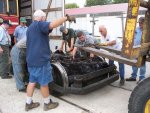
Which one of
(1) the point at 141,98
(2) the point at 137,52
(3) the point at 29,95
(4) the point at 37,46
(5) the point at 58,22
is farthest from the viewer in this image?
(3) the point at 29,95

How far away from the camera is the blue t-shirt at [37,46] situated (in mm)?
4609

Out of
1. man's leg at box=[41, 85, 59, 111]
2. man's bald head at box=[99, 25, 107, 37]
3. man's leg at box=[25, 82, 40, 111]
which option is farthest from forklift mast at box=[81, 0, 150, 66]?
man's bald head at box=[99, 25, 107, 37]

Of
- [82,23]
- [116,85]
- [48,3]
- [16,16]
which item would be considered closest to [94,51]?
[116,85]

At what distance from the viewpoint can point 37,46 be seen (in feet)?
15.3

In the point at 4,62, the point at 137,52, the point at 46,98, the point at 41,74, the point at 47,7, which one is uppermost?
the point at 47,7

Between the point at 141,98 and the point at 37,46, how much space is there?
202 cm

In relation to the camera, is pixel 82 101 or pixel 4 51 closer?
pixel 82 101

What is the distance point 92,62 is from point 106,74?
1.38 feet

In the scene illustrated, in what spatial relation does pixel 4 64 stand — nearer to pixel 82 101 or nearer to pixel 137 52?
pixel 82 101

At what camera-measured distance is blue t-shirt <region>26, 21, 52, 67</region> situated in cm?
461

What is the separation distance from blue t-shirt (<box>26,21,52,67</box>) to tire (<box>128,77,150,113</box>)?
1776mm

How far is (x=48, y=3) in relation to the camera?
941 cm

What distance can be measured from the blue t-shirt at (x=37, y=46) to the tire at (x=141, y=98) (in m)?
1.78

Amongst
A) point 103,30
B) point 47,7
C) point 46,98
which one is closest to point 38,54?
point 46,98
